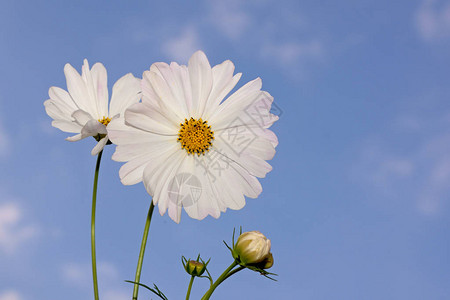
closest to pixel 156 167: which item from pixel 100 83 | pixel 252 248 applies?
pixel 252 248

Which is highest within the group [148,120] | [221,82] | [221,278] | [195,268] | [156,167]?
[221,82]

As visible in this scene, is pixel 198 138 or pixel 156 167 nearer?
pixel 156 167

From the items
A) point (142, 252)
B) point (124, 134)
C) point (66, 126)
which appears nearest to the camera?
point (124, 134)

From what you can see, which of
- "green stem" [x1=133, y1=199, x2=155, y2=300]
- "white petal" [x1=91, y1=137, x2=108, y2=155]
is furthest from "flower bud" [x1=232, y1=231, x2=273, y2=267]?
"white petal" [x1=91, y1=137, x2=108, y2=155]

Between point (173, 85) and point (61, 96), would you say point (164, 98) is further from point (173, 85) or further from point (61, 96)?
point (61, 96)

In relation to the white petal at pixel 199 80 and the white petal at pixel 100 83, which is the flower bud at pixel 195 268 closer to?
the white petal at pixel 199 80

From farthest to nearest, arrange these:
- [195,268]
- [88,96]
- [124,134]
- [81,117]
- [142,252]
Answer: [88,96], [195,268], [81,117], [142,252], [124,134]

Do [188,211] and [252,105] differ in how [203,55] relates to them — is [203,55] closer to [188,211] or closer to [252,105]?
[252,105]
